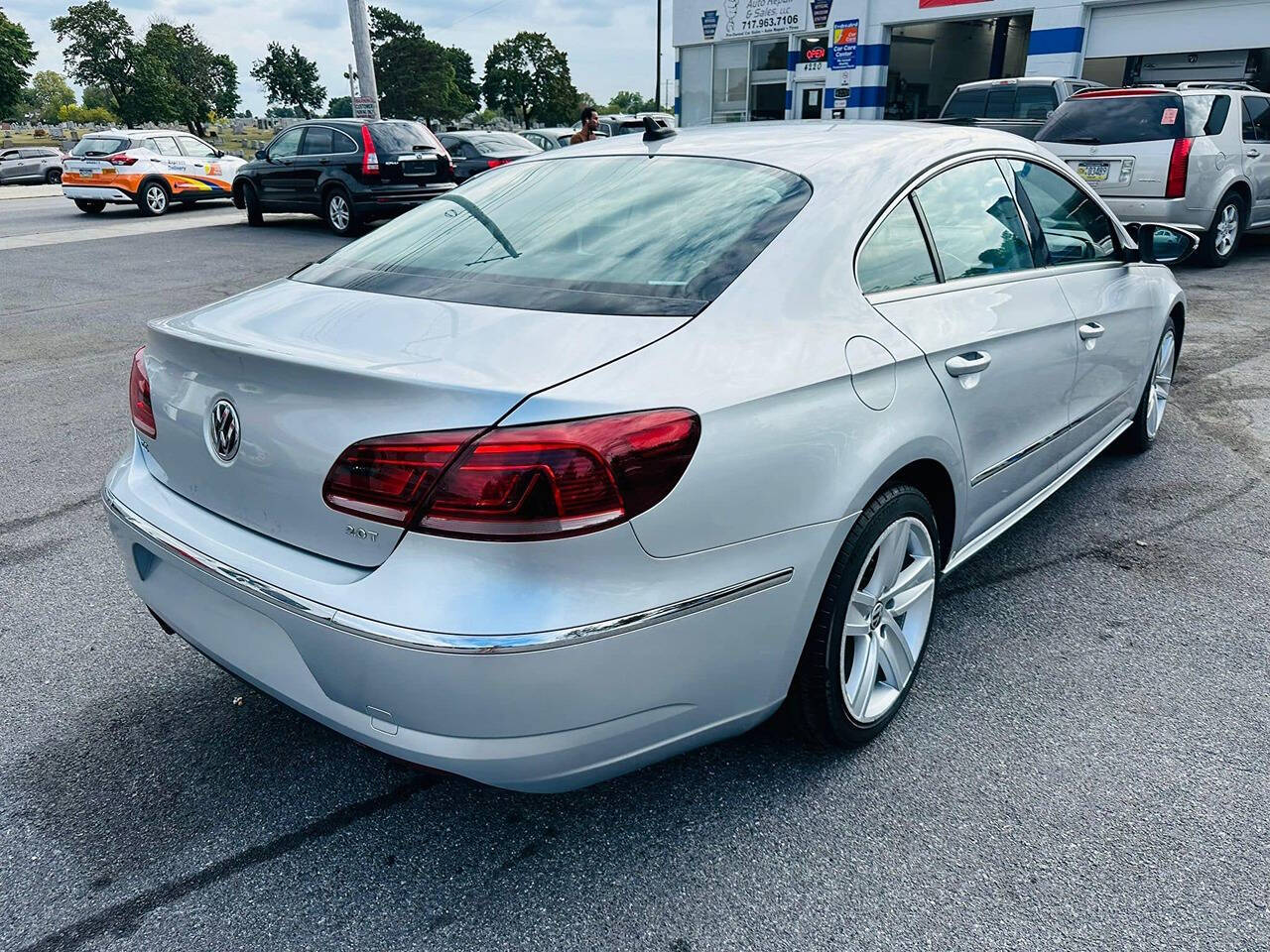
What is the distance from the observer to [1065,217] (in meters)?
3.52

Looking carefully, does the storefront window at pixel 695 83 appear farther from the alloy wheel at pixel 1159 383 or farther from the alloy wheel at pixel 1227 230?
the alloy wheel at pixel 1159 383

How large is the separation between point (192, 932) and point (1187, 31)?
2309cm

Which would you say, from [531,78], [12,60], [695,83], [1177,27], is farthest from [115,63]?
[1177,27]

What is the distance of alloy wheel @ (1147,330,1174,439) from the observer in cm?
453

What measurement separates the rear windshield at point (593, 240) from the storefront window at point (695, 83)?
2862 centimetres

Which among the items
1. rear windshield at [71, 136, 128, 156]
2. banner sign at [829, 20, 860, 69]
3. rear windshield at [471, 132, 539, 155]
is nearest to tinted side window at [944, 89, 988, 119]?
rear windshield at [471, 132, 539, 155]

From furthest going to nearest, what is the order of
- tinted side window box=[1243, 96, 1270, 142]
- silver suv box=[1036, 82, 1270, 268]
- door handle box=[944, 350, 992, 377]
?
tinted side window box=[1243, 96, 1270, 142] → silver suv box=[1036, 82, 1270, 268] → door handle box=[944, 350, 992, 377]

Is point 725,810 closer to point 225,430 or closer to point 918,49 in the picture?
point 225,430

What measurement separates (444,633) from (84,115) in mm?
133878

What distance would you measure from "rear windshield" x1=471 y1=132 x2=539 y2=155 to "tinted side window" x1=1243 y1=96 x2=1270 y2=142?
11.5 metres

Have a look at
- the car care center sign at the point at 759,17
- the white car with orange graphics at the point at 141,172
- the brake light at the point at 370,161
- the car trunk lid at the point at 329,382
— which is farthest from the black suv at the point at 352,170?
the car care center sign at the point at 759,17

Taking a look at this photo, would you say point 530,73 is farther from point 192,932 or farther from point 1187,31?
point 192,932

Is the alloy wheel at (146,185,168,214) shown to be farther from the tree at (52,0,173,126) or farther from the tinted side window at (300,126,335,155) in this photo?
the tree at (52,0,173,126)

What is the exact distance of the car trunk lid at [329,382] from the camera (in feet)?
5.86
